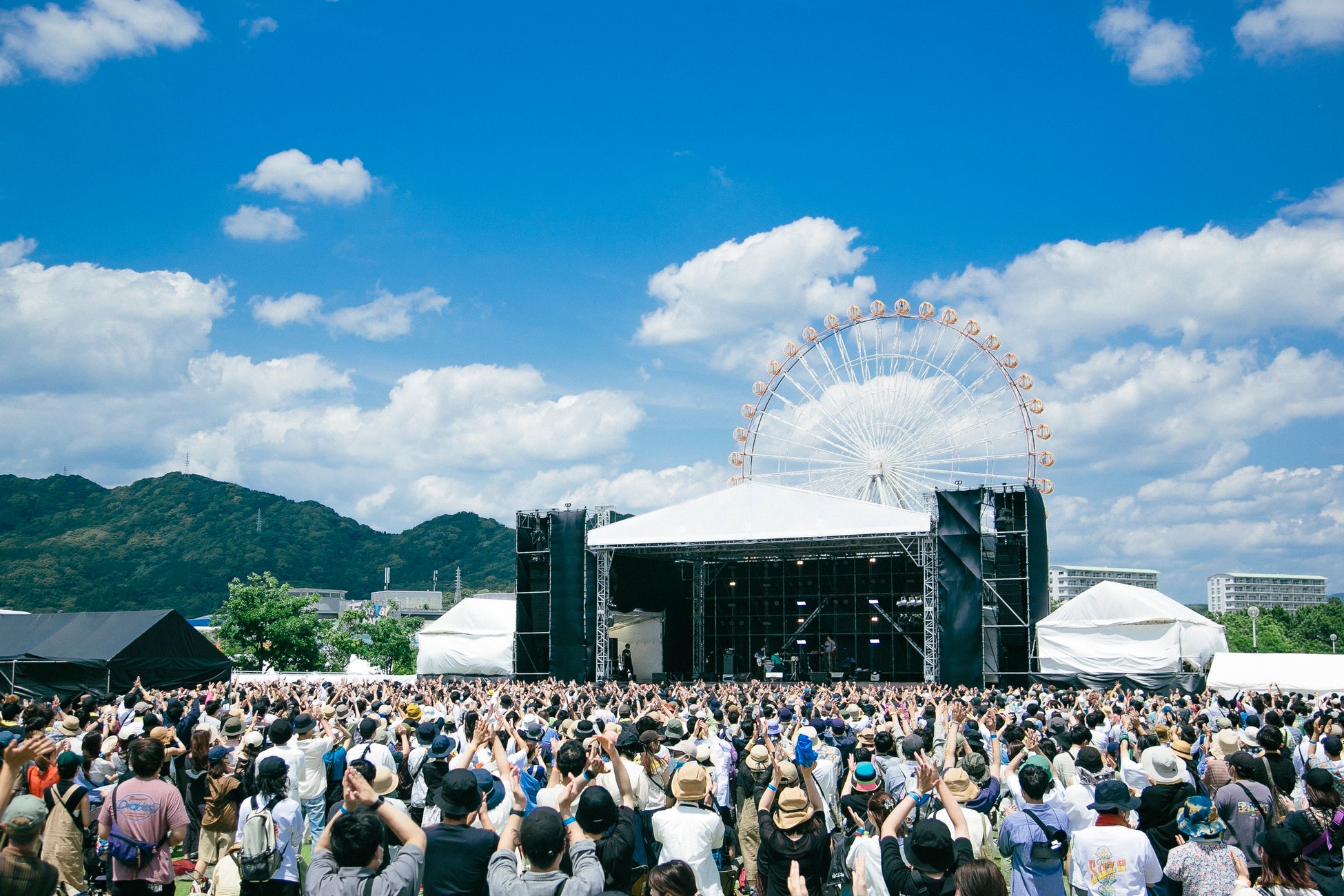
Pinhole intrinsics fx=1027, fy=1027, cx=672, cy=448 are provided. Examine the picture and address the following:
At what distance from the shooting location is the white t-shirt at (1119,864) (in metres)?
4.62

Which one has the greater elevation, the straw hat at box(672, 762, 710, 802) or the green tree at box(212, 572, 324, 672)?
the straw hat at box(672, 762, 710, 802)

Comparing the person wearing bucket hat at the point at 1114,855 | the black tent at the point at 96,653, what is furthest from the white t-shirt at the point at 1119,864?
the black tent at the point at 96,653

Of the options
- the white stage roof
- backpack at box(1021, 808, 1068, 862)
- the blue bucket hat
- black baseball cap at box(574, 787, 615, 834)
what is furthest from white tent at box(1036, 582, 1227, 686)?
black baseball cap at box(574, 787, 615, 834)

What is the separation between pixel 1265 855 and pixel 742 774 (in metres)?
4.19

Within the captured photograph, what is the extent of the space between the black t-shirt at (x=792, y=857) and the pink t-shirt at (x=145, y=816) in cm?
310

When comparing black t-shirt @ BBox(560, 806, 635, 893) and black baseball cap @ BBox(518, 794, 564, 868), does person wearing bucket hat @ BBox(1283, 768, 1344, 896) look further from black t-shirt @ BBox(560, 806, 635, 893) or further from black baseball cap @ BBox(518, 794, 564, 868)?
black baseball cap @ BBox(518, 794, 564, 868)

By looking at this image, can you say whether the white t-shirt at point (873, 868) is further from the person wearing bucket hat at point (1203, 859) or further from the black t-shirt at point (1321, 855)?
the black t-shirt at point (1321, 855)

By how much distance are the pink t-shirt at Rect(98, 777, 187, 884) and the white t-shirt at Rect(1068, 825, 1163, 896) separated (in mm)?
4572

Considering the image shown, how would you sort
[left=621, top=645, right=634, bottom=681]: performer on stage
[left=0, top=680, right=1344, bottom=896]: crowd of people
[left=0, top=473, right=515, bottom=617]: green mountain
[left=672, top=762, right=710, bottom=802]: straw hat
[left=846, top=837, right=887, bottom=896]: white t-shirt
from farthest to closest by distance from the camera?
[left=0, top=473, right=515, bottom=617]: green mountain → [left=621, top=645, right=634, bottom=681]: performer on stage → [left=672, top=762, right=710, bottom=802]: straw hat → [left=846, top=837, right=887, bottom=896]: white t-shirt → [left=0, top=680, right=1344, bottom=896]: crowd of people

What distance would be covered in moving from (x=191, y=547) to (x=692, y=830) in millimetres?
115264

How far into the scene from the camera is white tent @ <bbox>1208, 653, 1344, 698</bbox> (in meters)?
22.2

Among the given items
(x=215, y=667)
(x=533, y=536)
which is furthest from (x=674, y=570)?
(x=215, y=667)

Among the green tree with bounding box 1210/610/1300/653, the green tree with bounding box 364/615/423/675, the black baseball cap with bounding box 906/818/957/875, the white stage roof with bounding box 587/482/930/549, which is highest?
the white stage roof with bounding box 587/482/930/549

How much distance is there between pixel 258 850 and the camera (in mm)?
5355
